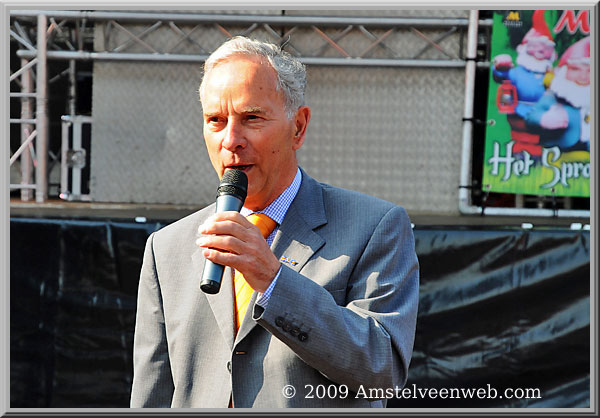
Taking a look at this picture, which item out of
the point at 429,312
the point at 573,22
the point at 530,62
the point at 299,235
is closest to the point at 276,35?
the point at 530,62

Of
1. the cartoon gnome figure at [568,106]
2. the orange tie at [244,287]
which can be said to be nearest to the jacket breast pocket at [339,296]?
the orange tie at [244,287]

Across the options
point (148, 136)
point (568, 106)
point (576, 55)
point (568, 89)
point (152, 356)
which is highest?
point (576, 55)

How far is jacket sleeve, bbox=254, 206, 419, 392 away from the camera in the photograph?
173 cm

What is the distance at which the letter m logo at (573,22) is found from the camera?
504cm

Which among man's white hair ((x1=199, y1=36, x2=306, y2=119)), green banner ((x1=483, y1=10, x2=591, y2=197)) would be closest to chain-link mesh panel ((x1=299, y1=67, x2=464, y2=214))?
green banner ((x1=483, y1=10, x2=591, y2=197))

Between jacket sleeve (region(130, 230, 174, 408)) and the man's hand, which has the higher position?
the man's hand

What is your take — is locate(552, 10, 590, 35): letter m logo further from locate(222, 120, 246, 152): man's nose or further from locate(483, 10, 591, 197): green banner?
locate(222, 120, 246, 152): man's nose

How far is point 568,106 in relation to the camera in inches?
200

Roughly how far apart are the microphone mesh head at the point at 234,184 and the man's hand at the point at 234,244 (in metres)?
0.19

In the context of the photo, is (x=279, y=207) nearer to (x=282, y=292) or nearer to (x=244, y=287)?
(x=244, y=287)

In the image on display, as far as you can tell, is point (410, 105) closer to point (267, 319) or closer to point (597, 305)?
point (597, 305)

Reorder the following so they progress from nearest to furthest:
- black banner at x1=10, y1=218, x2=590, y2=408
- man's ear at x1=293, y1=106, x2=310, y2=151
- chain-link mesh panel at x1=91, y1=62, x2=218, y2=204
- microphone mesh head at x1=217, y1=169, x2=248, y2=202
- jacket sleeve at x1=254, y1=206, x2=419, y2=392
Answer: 1. jacket sleeve at x1=254, y1=206, x2=419, y2=392
2. microphone mesh head at x1=217, y1=169, x2=248, y2=202
3. man's ear at x1=293, y1=106, x2=310, y2=151
4. black banner at x1=10, y1=218, x2=590, y2=408
5. chain-link mesh panel at x1=91, y1=62, x2=218, y2=204

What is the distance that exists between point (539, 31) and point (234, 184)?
13.0 feet

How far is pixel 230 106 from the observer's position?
1927 mm
